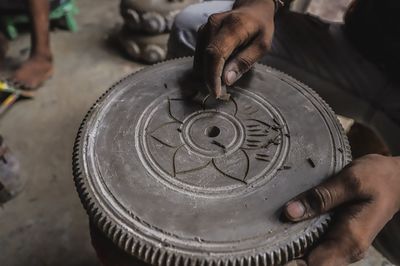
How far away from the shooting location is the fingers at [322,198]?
2.57 feet

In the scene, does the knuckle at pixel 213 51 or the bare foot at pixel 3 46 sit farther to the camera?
the bare foot at pixel 3 46

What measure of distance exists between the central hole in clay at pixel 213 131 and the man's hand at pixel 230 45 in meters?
0.09

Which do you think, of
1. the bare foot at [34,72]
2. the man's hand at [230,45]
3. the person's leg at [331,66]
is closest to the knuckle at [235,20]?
the man's hand at [230,45]

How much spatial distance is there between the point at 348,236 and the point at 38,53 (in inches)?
81.5

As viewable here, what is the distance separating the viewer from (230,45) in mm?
1010

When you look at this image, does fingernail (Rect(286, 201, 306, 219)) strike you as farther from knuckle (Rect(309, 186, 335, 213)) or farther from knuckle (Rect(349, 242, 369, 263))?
knuckle (Rect(349, 242, 369, 263))

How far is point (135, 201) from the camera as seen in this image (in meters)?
0.82

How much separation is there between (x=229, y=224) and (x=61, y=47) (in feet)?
6.99

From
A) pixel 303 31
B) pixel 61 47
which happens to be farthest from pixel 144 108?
pixel 61 47

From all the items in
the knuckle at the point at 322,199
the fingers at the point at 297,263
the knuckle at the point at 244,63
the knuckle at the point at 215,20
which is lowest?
the fingers at the point at 297,263

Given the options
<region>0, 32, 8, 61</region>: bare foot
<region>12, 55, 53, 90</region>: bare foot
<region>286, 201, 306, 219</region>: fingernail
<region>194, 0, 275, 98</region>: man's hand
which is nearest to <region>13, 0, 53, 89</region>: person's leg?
<region>12, 55, 53, 90</region>: bare foot

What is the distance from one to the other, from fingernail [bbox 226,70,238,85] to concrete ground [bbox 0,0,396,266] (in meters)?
0.95

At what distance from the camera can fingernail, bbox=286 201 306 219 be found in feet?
2.55

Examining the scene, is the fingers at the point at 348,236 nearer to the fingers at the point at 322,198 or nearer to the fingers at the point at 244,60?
the fingers at the point at 322,198
